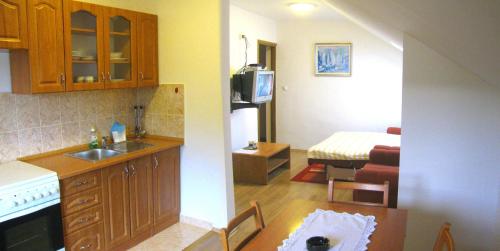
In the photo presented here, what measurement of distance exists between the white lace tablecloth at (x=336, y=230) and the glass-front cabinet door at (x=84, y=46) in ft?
6.98

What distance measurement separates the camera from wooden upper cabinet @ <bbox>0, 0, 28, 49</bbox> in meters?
2.55

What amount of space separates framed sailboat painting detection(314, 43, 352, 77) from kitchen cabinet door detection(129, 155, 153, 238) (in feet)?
14.8

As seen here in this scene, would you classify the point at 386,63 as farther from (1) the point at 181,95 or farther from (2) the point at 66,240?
(2) the point at 66,240

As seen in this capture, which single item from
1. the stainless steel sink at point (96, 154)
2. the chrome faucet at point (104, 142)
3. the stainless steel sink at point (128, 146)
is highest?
the chrome faucet at point (104, 142)

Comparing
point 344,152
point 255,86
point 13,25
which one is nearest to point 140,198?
point 13,25

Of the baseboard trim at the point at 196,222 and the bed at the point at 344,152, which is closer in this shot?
the baseboard trim at the point at 196,222

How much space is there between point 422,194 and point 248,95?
2941 millimetres

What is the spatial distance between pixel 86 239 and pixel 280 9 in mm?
4297

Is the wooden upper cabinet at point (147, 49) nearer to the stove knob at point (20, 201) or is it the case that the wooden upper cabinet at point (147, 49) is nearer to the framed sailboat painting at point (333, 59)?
the stove knob at point (20, 201)

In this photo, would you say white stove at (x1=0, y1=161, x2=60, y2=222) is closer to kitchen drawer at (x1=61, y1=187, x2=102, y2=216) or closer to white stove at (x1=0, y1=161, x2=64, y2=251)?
white stove at (x1=0, y1=161, x2=64, y2=251)

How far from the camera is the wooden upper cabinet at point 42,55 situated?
275 centimetres

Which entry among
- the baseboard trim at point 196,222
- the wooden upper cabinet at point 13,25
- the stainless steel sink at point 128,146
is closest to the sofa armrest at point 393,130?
the baseboard trim at point 196,222

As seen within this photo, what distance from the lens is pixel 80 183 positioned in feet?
9.34

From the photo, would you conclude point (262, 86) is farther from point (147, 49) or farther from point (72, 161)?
point (72, 161)
